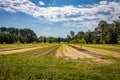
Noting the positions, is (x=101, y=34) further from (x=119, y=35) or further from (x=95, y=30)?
(x=119, y=35)

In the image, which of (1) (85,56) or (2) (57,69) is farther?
(1) (85,56)

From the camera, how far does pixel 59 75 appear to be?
468 inches

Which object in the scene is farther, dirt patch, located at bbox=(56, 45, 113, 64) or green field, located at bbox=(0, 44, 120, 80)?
dirt patch, located at bbox=(56, 45, 113, 64)

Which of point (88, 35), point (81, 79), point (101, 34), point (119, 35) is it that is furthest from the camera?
point (88, 35)

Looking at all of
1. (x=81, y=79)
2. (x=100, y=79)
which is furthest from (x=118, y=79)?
(x=81, y=79)

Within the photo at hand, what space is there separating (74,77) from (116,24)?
105 metres

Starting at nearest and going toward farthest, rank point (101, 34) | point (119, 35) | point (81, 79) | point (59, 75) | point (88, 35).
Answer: point (81, 79) < point (59, 75) < point (119, 35) < point (101, 34) < point (88, 35)

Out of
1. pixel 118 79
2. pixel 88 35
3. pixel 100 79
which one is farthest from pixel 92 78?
pixel 88 35

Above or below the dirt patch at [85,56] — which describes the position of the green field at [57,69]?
above

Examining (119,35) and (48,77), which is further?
(119,35)

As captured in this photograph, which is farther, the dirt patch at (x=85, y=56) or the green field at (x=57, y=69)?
the dirt patch at (x=85, y=56)

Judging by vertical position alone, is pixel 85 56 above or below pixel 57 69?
below

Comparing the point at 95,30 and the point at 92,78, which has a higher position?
the point at 95,30

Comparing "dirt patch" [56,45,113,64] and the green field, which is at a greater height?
the green field
